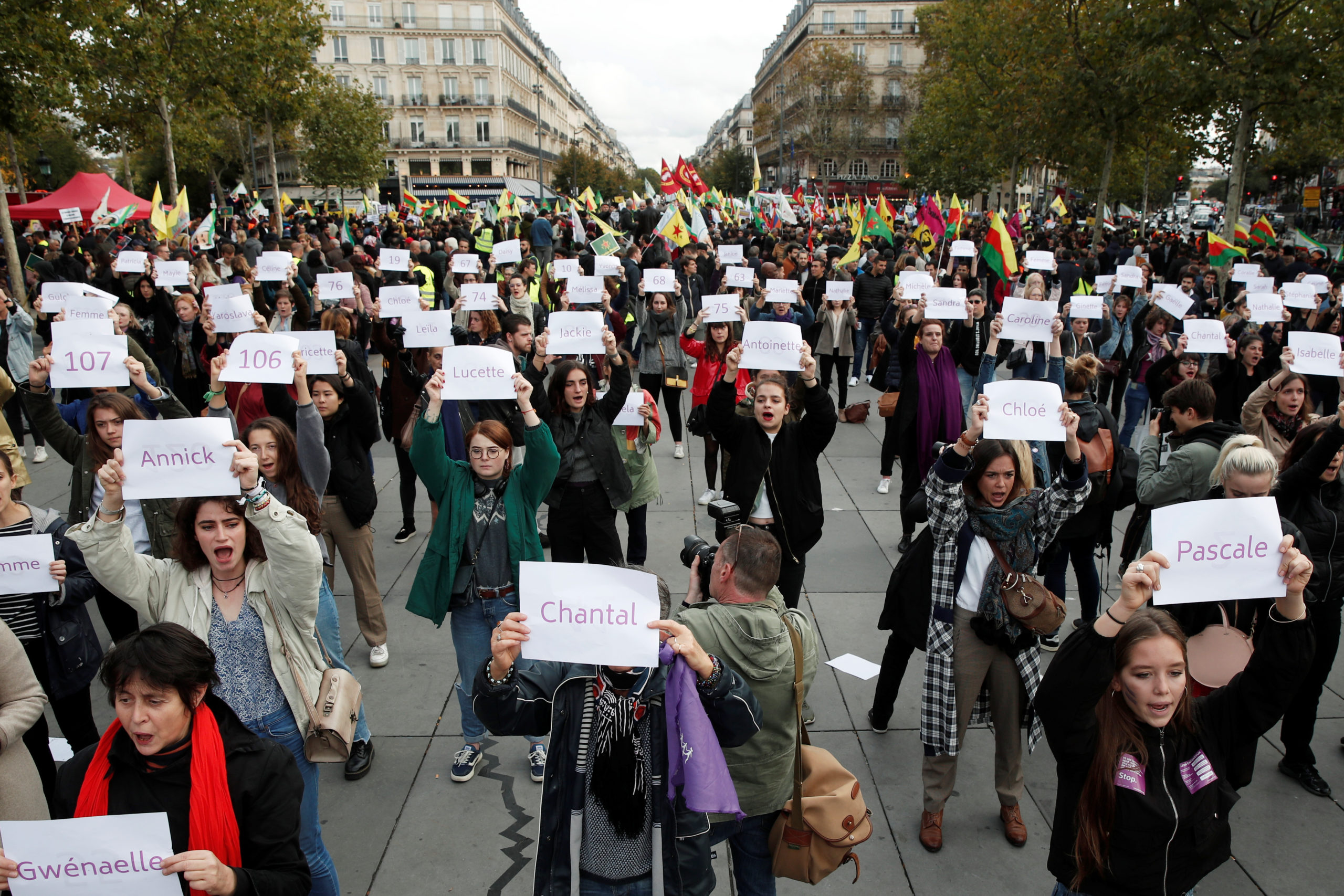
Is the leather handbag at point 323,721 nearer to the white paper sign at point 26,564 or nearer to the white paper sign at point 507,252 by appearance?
the white paper sign at point 26,564

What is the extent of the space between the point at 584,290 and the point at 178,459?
221 inches

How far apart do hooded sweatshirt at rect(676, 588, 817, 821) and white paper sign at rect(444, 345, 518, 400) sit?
2.00 m

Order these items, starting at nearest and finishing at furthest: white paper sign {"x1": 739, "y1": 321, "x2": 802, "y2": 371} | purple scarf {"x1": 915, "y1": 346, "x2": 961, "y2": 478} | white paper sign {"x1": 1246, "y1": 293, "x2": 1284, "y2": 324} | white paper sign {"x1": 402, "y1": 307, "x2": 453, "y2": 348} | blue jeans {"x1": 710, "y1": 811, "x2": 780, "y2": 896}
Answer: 1. blue jeans {"x1": 710, "y1": 811, "x2": 780, "y2": 896}
2. white paper sign {"x1": 739, "y1": 321, "x2": 802, "y2": 371}
3. white paper sign {"x1": 402, "y1": 307, "x2": 453, "y2": 348}
4. purple scarf {"x1": 915, "y1": 346, "x2": 961, "y2": 478}
5. white paper sign {"x1": 1246, "y1": 293, "x2": 1284, "y2": 324}

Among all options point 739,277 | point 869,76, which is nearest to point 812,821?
point 739,277

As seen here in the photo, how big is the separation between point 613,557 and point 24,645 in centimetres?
293

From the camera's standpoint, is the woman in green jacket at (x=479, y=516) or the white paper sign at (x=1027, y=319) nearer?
the woman in green jacket at (x=479, y=516)

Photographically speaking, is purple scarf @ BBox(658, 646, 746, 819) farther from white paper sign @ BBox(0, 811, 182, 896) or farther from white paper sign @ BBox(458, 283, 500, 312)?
white paper sign @ BBox(458, 283, 500, 312)

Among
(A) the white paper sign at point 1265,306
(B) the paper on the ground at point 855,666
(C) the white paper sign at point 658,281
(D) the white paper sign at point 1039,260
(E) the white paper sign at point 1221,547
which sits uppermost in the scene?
(D) the white paper sign at point 1039,260

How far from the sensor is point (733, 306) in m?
7.75

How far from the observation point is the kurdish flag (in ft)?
42.9

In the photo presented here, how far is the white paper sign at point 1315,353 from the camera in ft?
18.6

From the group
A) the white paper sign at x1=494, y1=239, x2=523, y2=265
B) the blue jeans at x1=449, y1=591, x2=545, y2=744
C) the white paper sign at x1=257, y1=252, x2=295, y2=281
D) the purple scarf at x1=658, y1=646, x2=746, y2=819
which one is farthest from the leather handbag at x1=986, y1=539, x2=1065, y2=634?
the white paper sign at x1=494, y1=239, x2=523, y2=265

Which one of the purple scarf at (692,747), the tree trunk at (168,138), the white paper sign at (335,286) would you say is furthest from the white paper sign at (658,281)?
the tree trunk at (168,138)

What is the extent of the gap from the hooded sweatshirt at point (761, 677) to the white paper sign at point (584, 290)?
19.2 ft
